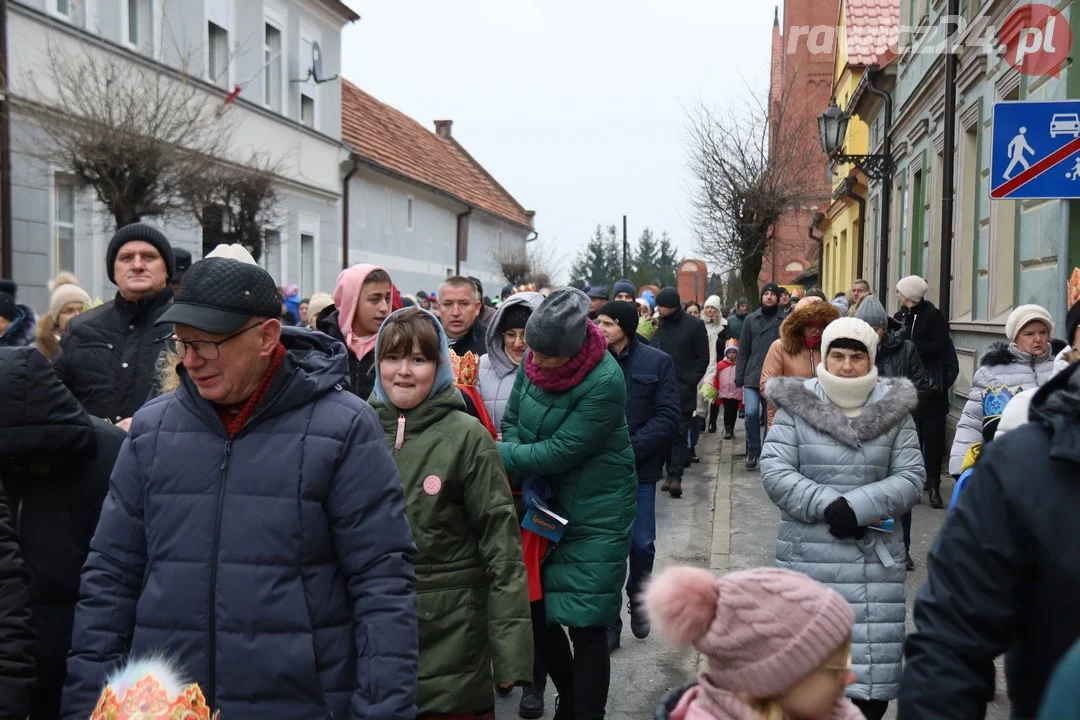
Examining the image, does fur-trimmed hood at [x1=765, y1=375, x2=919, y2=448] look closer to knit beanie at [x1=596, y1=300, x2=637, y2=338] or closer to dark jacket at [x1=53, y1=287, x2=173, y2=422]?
knit beanie at [x1=596, y1=300, x2=637, y2=338]

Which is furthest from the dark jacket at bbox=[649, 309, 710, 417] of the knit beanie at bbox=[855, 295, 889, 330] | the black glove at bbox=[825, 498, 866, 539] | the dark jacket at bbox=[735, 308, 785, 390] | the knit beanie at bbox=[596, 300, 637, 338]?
the black glove at bbox=[825, 498, 866, 539]

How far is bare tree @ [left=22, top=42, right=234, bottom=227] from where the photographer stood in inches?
511

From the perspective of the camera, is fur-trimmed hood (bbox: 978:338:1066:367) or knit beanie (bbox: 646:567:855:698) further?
fur-trimmed hood (bbox: 978:338:1066:367)

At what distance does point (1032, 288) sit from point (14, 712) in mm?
9302

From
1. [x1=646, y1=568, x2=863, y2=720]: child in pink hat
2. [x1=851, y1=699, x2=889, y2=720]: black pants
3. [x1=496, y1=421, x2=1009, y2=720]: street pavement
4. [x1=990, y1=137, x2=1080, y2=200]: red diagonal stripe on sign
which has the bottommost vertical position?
[x1=496, y1=421, x2=1009, y2=720]: street pavement

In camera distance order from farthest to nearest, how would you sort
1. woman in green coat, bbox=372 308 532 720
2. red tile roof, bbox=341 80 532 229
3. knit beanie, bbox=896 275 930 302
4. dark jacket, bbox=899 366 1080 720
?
1. red tile roof, bbox=341 80 532 229
2. knit beanie, bbox=896 275 930 302
3. woman in green coat, bbox=372 308 532 720
4. dark jacket, bbox=899 366 1080 720

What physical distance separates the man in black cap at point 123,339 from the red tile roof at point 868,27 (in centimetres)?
2192

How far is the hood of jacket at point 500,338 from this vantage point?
5.27 meters

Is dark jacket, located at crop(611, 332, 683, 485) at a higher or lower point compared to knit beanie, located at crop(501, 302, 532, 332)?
lower

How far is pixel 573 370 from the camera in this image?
4684 millimetres

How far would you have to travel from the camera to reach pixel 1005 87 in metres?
10.8

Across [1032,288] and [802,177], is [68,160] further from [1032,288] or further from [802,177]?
[802,177]

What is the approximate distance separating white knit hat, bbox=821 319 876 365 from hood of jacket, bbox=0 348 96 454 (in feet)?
9.99

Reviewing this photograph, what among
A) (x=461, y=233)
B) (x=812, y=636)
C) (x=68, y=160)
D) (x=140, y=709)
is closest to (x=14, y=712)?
(x=140, y=709)
